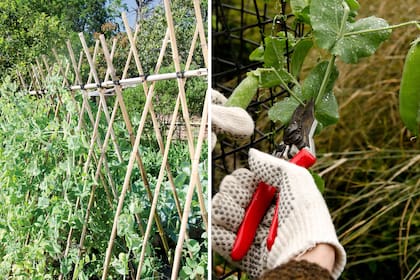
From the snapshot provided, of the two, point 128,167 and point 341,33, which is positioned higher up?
point 341,33

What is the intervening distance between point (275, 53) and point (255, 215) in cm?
19

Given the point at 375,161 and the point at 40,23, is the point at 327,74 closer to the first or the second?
the point at 40,23

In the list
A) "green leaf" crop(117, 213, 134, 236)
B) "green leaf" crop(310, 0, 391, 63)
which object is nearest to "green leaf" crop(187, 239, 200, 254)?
"green leaf" crop(117, 213, 134, 236)

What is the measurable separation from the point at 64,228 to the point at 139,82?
32cm

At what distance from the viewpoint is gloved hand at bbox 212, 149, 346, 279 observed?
46cm

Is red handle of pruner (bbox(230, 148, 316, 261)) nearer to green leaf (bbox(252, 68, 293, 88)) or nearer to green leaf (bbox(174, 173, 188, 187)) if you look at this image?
green leaf (bbox(252, 68, 293, 88))

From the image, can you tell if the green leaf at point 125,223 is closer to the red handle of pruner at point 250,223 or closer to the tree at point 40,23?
the tree at point 40,23

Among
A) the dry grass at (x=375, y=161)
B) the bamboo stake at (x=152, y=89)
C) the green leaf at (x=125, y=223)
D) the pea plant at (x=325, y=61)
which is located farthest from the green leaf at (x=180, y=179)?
the dry grass at (x=375, y=161)

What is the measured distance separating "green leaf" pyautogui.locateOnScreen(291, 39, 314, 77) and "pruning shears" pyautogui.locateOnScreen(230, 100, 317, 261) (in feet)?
0.23

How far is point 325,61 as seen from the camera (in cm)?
62

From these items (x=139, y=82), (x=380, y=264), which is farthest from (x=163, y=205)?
(x=380, y=264)

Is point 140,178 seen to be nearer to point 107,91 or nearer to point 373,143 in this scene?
point 107,91

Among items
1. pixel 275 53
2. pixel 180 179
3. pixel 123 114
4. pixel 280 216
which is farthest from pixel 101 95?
pixel 280 216

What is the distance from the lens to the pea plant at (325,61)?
0.56 meters
